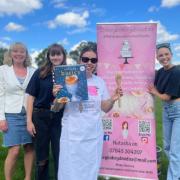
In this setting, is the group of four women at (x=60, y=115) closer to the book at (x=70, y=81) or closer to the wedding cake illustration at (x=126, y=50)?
the book at (x=70, y=81)

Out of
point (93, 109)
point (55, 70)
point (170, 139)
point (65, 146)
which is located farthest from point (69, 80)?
point (170, 139)

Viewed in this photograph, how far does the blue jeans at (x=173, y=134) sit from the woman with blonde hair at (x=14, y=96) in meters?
1.91

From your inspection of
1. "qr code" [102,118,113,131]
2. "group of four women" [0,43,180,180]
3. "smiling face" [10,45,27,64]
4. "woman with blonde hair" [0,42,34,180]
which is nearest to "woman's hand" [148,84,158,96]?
"group of four women" [0,43,180,180]

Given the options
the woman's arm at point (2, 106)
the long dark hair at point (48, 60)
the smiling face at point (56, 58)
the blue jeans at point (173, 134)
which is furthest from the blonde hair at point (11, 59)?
the blue jeans at point (173, 134)

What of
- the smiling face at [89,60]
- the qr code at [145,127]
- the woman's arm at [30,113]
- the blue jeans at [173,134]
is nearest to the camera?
the smiling face at [89,60]

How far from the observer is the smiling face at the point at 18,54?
14.5 feet

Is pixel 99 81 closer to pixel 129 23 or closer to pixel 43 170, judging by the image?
pixel 129 23

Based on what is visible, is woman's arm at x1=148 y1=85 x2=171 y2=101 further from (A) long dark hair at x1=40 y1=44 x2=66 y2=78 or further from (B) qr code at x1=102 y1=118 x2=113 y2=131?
(A) long dark hair at x1=40 y1=44 x2=66 y2=78

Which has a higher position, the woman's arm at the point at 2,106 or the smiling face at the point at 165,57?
the smiling face at the point at 165,57

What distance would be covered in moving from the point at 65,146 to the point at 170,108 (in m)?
1.61

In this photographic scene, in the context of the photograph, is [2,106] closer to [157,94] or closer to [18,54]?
[18,54]

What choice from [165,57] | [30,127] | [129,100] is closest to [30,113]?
[30,127]

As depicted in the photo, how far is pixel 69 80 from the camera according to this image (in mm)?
3668

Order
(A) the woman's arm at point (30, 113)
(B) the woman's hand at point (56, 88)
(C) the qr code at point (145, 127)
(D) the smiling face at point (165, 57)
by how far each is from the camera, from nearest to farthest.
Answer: (B) the woman's hand at point (56, 88) < (A) the woman's arm at point (30, 113) < (D) the smiling face at point (165, 57) < (C) the qr code at point (145, 127)
